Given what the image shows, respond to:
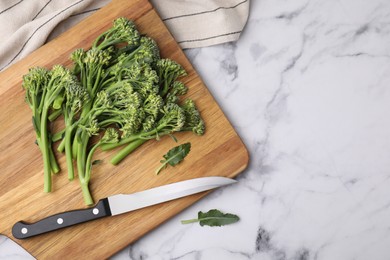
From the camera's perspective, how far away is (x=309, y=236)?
2.46 meters

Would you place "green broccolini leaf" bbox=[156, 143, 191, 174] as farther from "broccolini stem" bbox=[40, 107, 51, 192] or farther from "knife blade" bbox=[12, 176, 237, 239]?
"broccolini stem" bbox=[40, 107, 51, 192]

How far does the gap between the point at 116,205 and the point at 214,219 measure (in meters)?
0.38

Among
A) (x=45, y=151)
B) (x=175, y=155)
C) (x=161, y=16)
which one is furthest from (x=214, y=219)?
(x=161, y=16)

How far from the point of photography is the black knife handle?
2.26 m

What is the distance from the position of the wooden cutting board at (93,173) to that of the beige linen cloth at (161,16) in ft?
0.29

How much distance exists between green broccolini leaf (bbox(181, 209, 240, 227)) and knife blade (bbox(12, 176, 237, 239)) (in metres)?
0.13

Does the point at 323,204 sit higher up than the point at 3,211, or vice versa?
the point at 3,211

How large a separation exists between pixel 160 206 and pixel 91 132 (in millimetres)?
372

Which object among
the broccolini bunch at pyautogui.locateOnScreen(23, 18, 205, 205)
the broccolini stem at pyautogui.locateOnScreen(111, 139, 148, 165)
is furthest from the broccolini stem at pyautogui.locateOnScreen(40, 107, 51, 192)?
the broccolini stem at pyautogui.locateOnScreen(111, 139, 148, 165)

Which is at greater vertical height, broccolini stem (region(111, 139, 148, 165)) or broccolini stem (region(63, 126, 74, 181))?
broccolini stem (region(63, 126, 74, 181))

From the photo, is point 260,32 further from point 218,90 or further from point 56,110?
point 56,110

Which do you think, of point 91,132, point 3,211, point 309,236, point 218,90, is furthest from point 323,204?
point 3,211

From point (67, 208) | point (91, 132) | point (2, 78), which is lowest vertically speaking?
point (67, 208)

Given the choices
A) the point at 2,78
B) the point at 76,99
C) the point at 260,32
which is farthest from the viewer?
the point at 260,32
